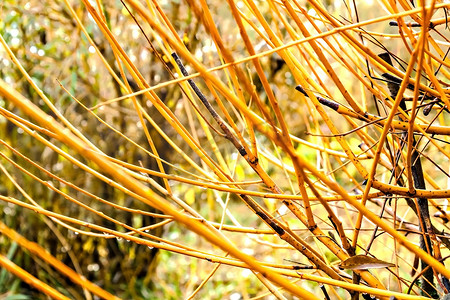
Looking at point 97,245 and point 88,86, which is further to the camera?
point 97,245

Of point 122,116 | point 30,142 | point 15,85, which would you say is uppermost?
point 122,116

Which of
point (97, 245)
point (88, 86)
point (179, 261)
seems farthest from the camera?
point (179, 261)

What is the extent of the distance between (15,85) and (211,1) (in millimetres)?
954

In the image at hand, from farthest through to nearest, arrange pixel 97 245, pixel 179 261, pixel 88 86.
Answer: pixel 179 261 → pixel 97 245 → pixel 88 86

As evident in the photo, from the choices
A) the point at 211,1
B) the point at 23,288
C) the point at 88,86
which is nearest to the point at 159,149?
the point at 88,86

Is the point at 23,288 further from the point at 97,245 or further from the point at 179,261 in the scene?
the point at 179,261

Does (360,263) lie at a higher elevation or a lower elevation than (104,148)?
higher

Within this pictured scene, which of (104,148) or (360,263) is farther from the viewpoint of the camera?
(104,148)

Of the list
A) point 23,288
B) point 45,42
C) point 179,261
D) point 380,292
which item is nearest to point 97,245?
point 23,288

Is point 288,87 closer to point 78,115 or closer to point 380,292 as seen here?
point 78,115

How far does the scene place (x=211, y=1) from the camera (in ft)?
7.51

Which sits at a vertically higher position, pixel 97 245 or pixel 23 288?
pixel 97 245

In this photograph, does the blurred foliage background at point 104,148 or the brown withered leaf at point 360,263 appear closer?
the brown withered leaf at point 360,263

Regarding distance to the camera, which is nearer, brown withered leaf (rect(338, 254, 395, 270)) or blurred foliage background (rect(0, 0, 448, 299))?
brown withered leaf (rect(338, 254, 395, 270))
